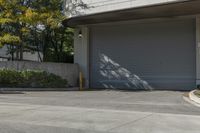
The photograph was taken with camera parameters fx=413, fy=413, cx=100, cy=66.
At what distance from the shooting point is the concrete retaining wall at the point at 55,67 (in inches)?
1115

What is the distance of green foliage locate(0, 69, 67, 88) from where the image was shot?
90.2 feet

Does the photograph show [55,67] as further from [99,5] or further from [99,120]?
[99,120]

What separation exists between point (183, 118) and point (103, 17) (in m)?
17.5

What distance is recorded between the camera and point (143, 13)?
89.6ft

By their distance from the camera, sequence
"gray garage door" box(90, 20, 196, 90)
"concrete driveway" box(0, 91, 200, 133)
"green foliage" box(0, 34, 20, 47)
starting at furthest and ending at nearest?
"green foliage" box(0, 34, 20, 47)
"gray garage door" box(90, 20, 196, 90)
"concrete driveway" box(0, 91, 200, 133)

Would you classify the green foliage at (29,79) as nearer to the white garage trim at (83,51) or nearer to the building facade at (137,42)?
the white garage trim at (83,51)

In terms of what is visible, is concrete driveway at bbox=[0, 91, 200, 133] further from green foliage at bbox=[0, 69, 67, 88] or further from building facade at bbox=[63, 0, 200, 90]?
green foliage at bbox=[0, 69, 67, 88]

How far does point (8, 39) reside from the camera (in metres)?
28.7

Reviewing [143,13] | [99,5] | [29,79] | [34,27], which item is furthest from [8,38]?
[143,13]

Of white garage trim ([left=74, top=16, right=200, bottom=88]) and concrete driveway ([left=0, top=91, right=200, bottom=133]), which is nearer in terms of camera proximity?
concrete driveway ([left=0, top=91, right=200, bottom=133])

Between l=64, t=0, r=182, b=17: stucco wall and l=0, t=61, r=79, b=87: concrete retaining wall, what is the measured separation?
3908 mm

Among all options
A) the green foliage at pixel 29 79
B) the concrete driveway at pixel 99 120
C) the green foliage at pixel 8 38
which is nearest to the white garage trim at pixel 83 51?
the green foliage at pixel 29 79

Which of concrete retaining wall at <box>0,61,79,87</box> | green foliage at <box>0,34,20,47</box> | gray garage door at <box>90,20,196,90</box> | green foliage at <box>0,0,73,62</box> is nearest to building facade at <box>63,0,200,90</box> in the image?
gray garage door at <box>90,20,196,90</box>

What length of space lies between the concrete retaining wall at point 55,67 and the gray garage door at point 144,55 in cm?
143
